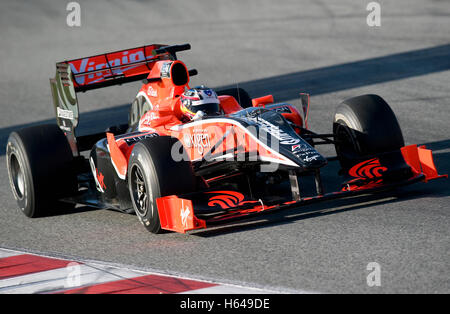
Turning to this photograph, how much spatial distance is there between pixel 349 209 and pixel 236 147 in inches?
48.1

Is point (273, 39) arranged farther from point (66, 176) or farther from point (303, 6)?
point (66, 176)

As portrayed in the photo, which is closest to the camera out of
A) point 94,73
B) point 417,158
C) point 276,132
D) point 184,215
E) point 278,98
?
point 184,215

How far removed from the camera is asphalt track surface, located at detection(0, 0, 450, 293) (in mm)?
5992

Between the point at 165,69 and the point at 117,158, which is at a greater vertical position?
the point at 165,69

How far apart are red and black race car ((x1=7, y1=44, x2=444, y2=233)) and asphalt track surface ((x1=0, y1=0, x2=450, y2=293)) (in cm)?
24

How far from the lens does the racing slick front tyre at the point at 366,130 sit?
306 inches

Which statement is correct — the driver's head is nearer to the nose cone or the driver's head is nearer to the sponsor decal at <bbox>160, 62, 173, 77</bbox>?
the sponsor decal at <bbox>160, 62, 173, 77</bbox>

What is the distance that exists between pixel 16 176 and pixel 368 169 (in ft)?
13.1

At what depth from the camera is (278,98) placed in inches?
584

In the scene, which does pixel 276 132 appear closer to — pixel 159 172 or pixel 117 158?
pixel 159 172

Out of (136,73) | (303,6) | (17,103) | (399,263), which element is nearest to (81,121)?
(17,103)

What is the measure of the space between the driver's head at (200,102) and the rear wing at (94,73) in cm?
121

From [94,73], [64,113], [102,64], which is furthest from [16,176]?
[102,64]

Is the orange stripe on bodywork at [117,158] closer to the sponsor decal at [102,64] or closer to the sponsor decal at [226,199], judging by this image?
the sponsor decal at [226,199]
